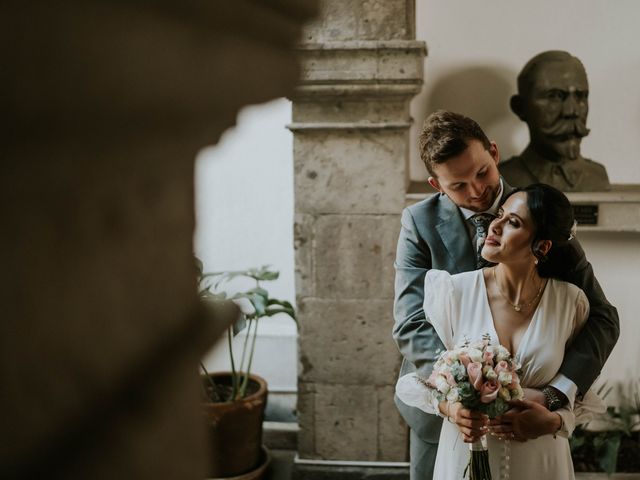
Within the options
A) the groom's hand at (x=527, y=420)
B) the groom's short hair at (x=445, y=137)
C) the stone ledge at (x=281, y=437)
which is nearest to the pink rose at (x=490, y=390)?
the groom's hand at (x=527, y=420)

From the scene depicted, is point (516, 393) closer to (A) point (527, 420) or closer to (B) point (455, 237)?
(A) point (527, 420)

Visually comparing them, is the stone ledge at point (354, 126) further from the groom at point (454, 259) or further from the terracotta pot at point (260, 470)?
the terracotta pot at point (260, 470)

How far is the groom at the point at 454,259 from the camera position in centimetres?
187

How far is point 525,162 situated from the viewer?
359 centimetres

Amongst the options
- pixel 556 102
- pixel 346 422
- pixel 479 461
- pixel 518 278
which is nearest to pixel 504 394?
pixel 479 461

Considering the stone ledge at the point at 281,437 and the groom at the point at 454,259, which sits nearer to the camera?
the groom at the point at 454,259

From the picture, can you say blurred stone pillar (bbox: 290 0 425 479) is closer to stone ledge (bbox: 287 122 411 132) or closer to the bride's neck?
stone ledge (bbox: 287 122 411 132)

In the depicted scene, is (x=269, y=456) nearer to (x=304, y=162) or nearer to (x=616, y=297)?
(x=304, y=162)

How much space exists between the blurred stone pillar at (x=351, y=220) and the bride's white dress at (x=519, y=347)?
51.8 inches

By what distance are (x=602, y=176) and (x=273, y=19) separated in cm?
343

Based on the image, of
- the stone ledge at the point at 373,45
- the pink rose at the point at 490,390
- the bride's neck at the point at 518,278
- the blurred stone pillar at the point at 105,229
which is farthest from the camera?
the stone ledge at the point at 373,45

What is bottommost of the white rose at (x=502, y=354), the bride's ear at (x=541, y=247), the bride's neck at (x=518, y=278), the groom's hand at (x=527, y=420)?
the groom's hand at (x=527, y=420)

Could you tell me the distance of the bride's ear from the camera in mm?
1851

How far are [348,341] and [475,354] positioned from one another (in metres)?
1.72
